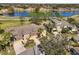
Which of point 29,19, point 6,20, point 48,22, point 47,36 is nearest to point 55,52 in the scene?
point 47,36

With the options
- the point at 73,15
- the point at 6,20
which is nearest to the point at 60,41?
the point at 73,15

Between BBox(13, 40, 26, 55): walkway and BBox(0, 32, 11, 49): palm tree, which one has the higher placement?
BBox(0, 32, 11, 49): palm tree

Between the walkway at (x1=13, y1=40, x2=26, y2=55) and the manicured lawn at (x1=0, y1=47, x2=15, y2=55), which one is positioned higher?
the walkway at (x1=13, y1=40, x2=26, y2=55)

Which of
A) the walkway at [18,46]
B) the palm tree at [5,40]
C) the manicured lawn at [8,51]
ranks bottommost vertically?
the manicured lawn at [8,51]

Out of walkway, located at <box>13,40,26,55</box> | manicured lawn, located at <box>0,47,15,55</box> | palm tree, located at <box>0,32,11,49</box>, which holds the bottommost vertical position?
manicured lawn, located at <box>0,47,15,55</box>

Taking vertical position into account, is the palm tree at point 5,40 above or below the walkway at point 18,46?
above

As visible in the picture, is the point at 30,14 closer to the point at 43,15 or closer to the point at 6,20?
the point at 43,15

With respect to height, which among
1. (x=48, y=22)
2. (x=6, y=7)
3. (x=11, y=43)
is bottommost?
(x=11, y=43)

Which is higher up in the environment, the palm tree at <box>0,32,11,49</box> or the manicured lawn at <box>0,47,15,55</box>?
the palm tree at <box>0,32,11,49</box>

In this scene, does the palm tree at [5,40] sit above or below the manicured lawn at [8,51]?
above
